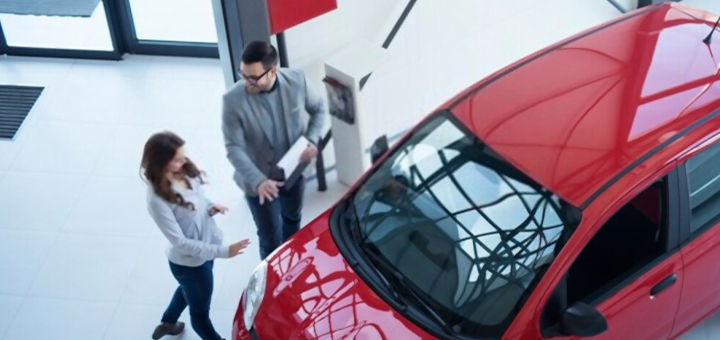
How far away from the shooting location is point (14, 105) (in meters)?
6.81

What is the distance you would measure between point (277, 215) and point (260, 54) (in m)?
1.00

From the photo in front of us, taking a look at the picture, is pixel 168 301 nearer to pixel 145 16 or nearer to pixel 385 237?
pixel 385 237

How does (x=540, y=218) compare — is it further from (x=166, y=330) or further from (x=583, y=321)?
(x=166, y=330)

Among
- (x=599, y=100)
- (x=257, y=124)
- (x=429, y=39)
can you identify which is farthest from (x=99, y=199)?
(x=599, y=100)

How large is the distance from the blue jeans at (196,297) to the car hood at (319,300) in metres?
0.35

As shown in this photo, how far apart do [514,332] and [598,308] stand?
15.2 inches

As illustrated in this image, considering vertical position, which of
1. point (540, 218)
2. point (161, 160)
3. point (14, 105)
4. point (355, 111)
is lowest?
point (14, 105)

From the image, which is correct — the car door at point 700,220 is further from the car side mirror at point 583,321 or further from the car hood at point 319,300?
the car hood at point 319,300

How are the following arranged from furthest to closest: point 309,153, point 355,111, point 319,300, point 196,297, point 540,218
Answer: point 355,111 → point 309,153 → point 196,297 → point 319,300 → point 540,218

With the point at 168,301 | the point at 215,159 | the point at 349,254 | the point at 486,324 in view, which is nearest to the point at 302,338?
the point at 349,254

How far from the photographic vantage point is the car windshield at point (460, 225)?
12.9 ft

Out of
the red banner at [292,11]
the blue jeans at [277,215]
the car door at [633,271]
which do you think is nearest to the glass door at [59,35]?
the red banner at [292,11]

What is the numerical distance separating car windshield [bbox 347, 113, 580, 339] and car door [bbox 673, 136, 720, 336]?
63 cm

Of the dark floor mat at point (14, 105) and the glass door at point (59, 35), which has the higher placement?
the glass door at point (59, 35)
